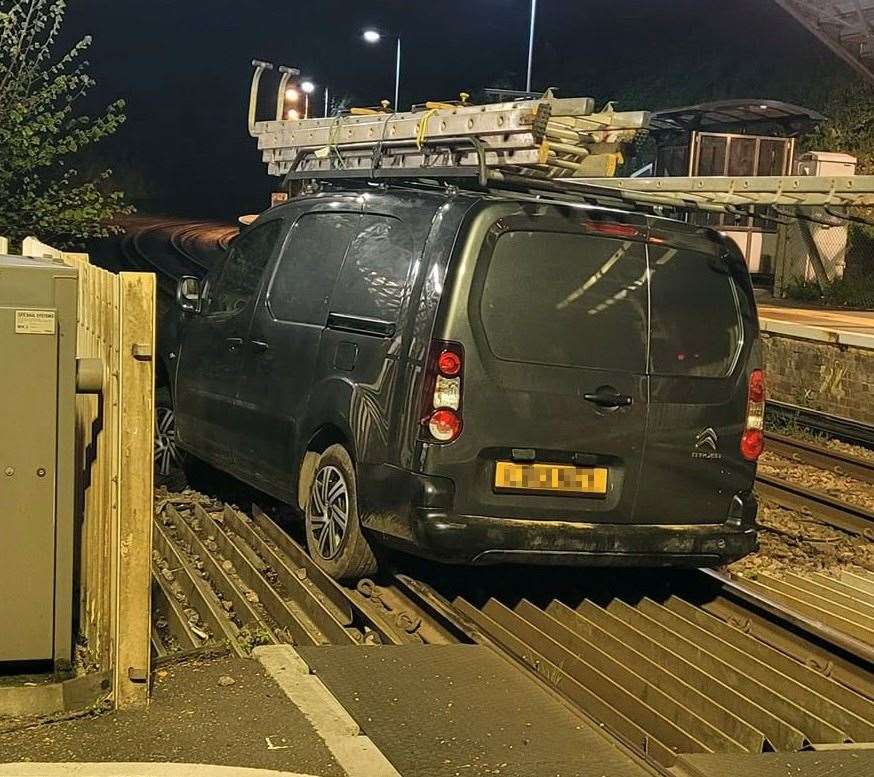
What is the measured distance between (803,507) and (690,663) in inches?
182

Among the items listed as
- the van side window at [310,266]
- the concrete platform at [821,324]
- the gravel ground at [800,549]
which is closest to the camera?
the van side window at [310,266]

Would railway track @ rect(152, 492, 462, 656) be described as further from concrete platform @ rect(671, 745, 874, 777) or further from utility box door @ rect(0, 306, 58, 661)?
concrete platform @ rect(671, 745, 874, 777)

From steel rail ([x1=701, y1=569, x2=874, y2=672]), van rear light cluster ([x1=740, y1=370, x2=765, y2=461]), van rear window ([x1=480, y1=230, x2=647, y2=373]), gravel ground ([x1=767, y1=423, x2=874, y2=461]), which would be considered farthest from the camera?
gravel ground ([x1=767, y1=423, x2=874, y2=461])

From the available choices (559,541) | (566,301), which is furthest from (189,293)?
(559,541)

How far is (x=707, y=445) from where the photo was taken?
5.80m

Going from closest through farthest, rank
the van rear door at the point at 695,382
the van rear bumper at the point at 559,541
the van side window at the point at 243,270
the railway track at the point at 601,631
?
1. the railway track at the point at 601,631
2. the van rear bumper at the point at 559,541
3. the van rear door at the point at 695,382
4. the van side window at the point at 243,270

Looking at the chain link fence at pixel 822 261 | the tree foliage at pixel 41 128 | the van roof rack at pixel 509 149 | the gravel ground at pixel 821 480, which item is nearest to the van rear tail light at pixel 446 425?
the van roof rack at pixel 509 149

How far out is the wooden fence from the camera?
368cm

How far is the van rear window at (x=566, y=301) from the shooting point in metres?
5.50

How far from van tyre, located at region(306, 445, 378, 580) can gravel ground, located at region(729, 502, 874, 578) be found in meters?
2.43

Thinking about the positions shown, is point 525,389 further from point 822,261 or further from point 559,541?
point 822,261

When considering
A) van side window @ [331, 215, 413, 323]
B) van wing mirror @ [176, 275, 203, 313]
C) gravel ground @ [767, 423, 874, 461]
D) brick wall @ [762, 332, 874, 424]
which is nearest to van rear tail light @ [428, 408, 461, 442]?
van side window @ [331, 215, 413, 323]

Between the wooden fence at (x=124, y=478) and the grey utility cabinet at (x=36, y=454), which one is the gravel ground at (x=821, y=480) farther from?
the grey utility cabinet at (x=36, y=454)

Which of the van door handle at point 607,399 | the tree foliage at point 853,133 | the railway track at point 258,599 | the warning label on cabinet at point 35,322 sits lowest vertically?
the railway track at point 258,599
